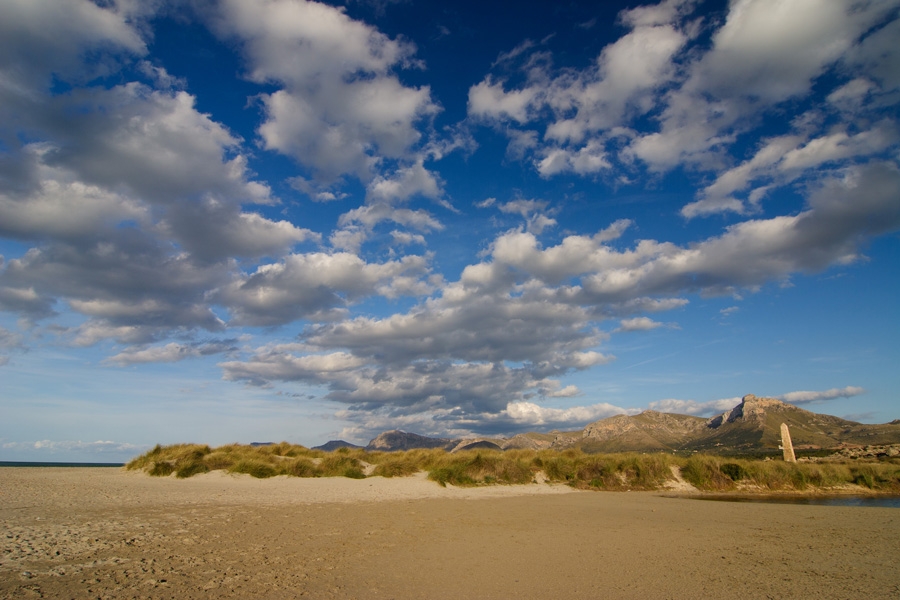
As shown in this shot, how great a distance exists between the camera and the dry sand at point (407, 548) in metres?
6.04

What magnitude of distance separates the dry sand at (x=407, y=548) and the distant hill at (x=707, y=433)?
5692cm

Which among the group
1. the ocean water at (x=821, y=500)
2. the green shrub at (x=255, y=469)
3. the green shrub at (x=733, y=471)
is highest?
the green shrub at (x=255, y=469)

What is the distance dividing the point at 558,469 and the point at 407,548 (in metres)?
17.2

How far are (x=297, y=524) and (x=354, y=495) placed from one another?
20.2 feet

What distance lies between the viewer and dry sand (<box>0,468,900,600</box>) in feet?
19.8

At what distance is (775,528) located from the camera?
39.2ft

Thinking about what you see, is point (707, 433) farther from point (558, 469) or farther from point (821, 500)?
point (558, 469)

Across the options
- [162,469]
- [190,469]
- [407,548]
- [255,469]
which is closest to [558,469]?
[255,469]

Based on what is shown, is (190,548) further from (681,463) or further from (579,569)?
(681,463)

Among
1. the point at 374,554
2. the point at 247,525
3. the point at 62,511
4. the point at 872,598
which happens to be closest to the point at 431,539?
the point at 374,554

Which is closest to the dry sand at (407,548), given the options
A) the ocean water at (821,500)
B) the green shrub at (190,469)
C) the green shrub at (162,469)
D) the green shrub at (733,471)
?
the green shrub at (190,469)

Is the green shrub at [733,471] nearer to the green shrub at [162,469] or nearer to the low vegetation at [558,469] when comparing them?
the low vegetation at [558,469]

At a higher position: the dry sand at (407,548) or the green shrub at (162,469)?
the green shrub at (162,469)

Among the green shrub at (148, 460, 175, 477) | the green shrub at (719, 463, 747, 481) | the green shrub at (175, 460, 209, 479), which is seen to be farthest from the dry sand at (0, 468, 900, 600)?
the green shrub at (719, 463, 747, 481)
